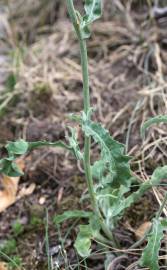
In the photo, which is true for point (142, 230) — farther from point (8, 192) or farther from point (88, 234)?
point (8, 192)

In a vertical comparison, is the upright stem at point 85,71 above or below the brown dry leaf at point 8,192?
above

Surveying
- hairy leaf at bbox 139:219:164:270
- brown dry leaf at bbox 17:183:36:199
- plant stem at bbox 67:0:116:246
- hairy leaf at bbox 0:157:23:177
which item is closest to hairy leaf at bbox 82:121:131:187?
plant stem at bbox 67:0:116:246

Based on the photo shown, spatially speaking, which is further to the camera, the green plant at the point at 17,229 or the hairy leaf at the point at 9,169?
the green plant at the point at 17,229

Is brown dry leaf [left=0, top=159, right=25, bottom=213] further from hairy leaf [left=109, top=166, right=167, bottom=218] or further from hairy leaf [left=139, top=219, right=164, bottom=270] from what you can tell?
hairy leaf [left=139, top=219, right=164, bottom=270]

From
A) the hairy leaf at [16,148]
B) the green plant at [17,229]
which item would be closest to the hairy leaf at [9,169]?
the hairy leaf at [16,148]

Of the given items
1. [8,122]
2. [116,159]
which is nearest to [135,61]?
[8,122]

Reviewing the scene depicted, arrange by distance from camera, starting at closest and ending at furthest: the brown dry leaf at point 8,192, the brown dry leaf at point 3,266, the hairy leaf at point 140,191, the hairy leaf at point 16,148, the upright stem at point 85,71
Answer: the upright stem at point 85,71, the hairy leaf at point 16,148, the hairy leaf at point 140,191, the brown dry leaf at point 3,266, the brown dry leaf at point 8,192

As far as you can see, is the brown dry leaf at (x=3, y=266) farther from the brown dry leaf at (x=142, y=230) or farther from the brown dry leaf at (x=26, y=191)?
the brown dry leaf at (x=142, y=230)

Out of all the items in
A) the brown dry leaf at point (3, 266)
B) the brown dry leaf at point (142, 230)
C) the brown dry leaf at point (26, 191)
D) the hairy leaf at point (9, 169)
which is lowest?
the brown dry leaf at point (3, 266)
